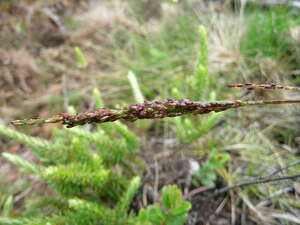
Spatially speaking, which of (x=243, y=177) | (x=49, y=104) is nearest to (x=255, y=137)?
(x=243, y=177)

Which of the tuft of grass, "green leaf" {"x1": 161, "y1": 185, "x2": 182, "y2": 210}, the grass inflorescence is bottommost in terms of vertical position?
"green leaf" {"x1": 161, "y1": 185, "x2": 182, "y2": 210}

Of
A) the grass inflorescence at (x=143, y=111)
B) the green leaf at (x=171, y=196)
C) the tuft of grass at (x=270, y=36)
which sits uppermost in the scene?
the tuft of grass at (x=270, y=36)

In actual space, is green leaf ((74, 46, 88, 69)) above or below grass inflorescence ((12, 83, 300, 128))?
above

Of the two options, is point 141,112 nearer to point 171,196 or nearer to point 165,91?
point 171,196

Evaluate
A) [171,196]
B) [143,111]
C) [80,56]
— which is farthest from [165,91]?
[143,111]

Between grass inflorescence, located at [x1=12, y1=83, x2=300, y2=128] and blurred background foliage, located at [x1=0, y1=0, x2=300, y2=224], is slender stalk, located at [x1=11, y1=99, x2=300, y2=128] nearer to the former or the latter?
grass inflorescence, located at [x1=12, y1=83, x2=300, y2=128]

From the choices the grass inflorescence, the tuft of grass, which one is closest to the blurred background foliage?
the tuft of grass

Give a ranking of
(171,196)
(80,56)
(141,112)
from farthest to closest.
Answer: (80,56)
(171,196)
(141,112)

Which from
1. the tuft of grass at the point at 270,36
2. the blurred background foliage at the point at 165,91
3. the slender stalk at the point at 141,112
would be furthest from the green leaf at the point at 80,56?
the slender stalk at the point at 141,112

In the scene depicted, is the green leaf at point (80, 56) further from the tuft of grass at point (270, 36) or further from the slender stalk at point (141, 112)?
the slender stalk at point (141, 112)

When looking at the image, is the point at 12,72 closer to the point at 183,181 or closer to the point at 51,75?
the point at 51,75

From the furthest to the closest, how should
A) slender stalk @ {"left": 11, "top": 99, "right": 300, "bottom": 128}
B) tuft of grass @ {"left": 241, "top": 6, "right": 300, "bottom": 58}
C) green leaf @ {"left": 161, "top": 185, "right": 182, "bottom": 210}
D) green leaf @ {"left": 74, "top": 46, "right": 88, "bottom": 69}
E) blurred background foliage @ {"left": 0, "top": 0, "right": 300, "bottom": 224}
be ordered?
green leaf @ {"left": 74, "top": 46, "right": 88, "bottom": 69}
tuft of grass @ {"left": 241, "top": 6, "right": 300, "bottom": 58}
blurred background foliage @ {"left": 0, "top": 0, "right": 300, "bottom": 224}
green leaf @ {"left": 161, "top": 185, "right": 182, "bottom": 210}
slender stalk @ {"left": 11, "top": 99, "right": 300, "bottom": 128}
